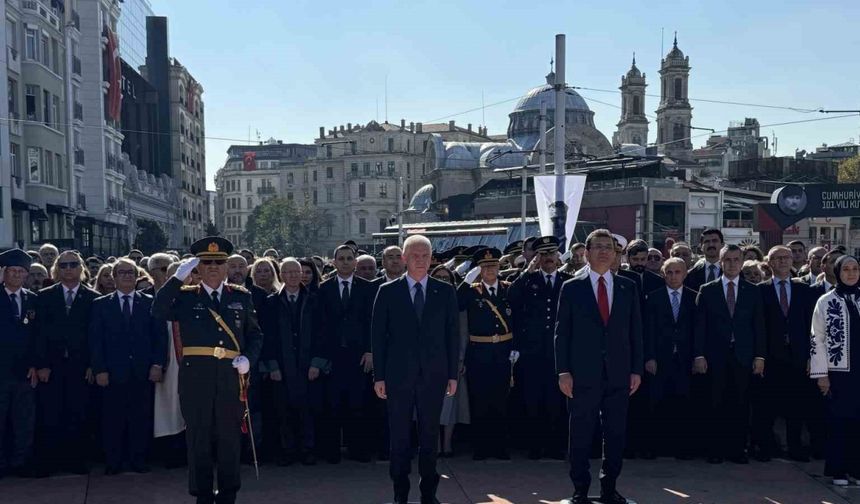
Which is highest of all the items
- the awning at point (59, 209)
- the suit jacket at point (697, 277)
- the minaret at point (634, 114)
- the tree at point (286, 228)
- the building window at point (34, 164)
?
the minaret at point (634, 114)

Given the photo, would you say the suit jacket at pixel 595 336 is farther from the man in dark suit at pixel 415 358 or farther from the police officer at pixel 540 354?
the police officer at pixel 540 354

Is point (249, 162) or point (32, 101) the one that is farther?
point (249, 162)

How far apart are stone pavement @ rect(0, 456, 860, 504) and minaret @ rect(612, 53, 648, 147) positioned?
335 ft

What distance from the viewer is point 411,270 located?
20.2 feet

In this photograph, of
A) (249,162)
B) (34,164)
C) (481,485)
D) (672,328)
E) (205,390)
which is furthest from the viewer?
(249,162)

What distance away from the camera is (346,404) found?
785 cm

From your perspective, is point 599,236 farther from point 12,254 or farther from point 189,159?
point 189,159

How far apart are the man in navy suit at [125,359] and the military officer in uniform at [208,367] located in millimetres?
1341

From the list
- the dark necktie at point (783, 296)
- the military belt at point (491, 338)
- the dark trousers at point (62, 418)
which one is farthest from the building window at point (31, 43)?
the dark necktie at point (783, 296)

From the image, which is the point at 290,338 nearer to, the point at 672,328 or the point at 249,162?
the point at 672,328

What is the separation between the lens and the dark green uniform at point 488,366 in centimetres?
772

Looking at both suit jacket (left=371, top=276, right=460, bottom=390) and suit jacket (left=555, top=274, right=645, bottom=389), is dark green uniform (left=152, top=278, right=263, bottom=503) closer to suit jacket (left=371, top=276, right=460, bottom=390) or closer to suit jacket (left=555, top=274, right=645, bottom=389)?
suit jacket (left=371, top=276, right=460, bottom=390)

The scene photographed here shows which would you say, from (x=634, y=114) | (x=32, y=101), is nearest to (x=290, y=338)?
(x=32, y=101)

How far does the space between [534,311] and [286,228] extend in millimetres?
93198
